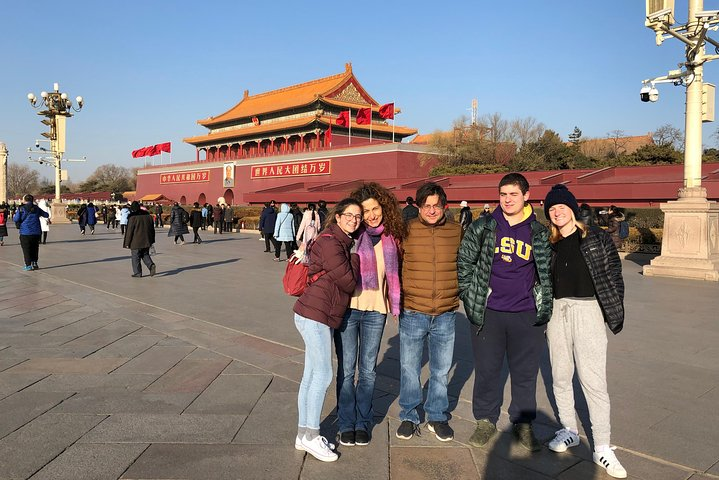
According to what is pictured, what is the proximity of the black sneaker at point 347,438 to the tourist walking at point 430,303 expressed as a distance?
0.27 m

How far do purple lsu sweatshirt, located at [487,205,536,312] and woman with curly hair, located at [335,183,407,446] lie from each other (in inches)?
20.8

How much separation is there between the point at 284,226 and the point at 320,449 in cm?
977

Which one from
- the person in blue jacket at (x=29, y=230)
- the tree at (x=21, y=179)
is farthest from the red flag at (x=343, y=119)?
the tree at (x=21, y=179)

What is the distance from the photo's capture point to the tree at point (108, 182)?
73938mm

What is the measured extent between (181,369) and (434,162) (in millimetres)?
26938

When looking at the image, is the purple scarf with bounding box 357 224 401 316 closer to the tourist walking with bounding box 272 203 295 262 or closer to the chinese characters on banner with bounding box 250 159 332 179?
the tourist walking with bounding box 272 203 295 262

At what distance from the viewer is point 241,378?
405 cm

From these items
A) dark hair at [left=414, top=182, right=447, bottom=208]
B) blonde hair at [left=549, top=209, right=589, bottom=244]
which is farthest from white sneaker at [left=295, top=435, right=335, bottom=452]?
blonde hair at [left=549, top=209, right=589, bottom=244]

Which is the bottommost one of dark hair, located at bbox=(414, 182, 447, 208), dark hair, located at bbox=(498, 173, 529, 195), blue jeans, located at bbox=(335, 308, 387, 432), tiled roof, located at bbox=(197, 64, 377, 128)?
blue jeans, located at bbox=(335, 308, 387, 432)

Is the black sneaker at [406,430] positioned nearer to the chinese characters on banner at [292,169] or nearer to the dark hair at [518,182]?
the dark hair at [518,182]

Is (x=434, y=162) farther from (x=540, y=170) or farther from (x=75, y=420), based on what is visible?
(x=75, y=420)

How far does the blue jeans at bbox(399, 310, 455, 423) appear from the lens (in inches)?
121

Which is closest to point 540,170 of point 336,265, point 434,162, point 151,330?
point 434,162

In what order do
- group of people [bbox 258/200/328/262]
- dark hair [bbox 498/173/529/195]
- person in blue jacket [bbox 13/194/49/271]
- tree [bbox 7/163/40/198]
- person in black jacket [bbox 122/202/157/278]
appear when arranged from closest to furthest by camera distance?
dark hair [bbox 498/173/529/195] → person in black jacket [bbox 122/202/157/278] → person in blue jacket [bbox 13/194/49/271] → group of people [bbox 258/200/328/262] → tree [bbox 7/163/40/198]
